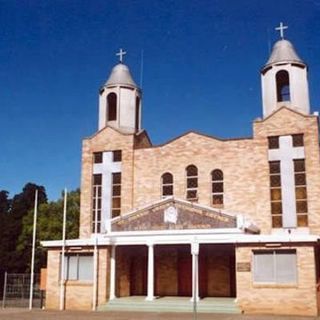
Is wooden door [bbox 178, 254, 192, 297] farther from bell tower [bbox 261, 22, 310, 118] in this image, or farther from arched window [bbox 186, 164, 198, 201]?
bell tower [bbox 261, 22, 310, 118]

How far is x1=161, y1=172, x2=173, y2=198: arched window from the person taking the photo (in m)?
32.0

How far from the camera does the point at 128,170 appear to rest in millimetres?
32844

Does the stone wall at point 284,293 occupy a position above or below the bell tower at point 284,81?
below

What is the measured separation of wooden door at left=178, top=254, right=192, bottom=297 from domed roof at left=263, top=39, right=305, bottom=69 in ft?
41.5

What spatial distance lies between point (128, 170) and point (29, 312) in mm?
11404

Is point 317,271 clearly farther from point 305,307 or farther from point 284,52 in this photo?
point 284,52

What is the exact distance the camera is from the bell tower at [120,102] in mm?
34938

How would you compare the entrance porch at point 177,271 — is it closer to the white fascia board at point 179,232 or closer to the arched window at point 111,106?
the white fascia board at point 179,232

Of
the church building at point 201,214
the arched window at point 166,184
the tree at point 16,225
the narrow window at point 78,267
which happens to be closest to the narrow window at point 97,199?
the church building at point 201,214

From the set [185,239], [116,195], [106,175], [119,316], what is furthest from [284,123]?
[119,316]

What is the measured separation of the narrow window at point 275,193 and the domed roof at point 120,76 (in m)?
11.6

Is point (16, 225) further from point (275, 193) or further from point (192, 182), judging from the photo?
point (275, 193)

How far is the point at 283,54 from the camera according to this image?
106ft

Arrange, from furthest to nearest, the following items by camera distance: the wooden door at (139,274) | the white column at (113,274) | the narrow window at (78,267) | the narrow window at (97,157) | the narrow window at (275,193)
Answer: the narrow window at (97,157)
the wooden door at (139,274)
the narrow window at (275,193)
the narrow window at (78,267)
the white column at (113,274)
